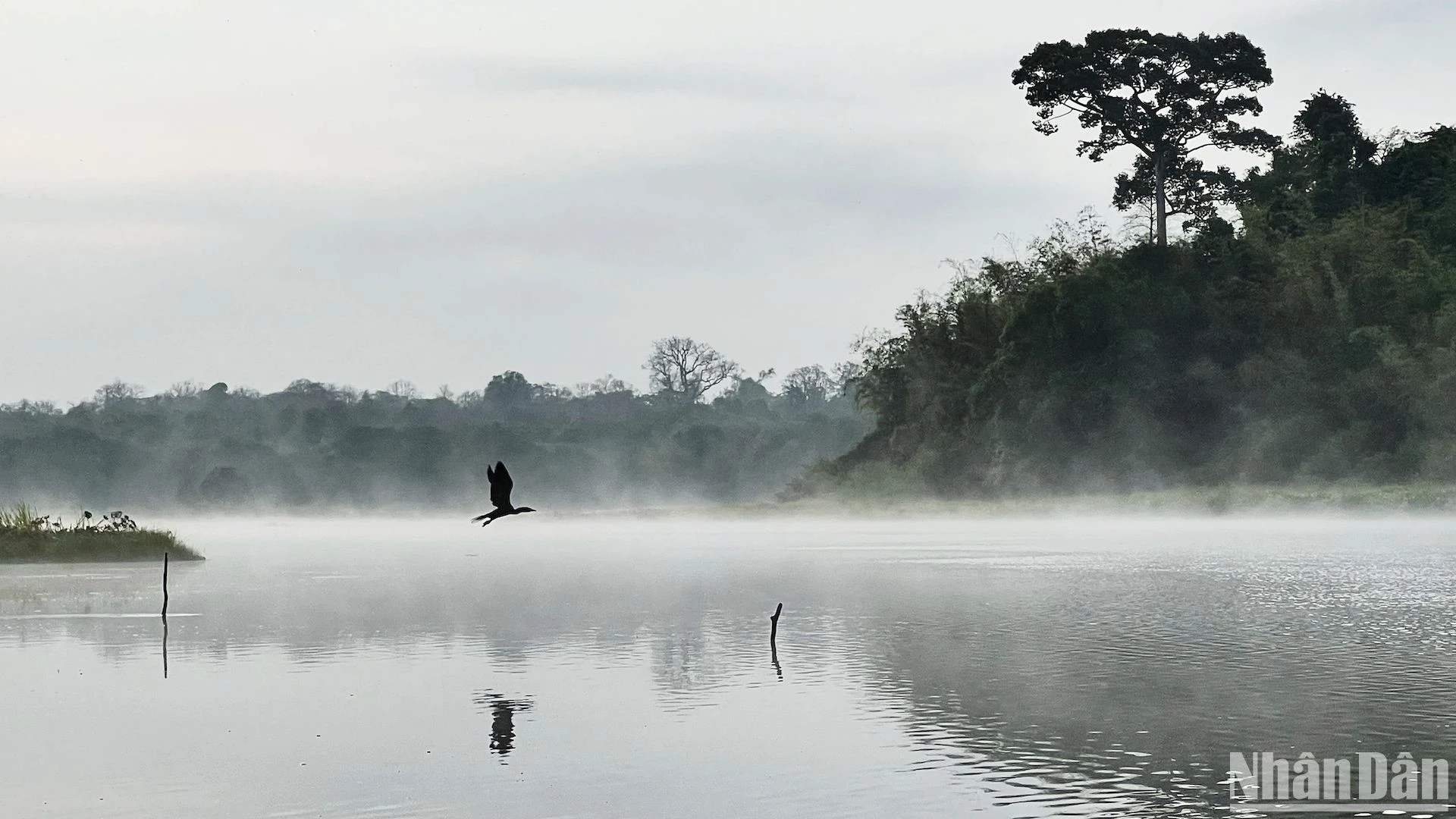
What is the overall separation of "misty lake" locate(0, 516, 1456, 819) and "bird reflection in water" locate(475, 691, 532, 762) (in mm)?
55

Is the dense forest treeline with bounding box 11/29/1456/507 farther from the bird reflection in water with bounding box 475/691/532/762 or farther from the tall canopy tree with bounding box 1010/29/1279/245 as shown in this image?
the bird reflection in water with bounding box 475/691/532/762

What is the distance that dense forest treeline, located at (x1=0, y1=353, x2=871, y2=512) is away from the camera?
441 ft

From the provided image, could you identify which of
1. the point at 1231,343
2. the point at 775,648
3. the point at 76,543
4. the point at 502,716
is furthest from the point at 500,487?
the point at 1231,343

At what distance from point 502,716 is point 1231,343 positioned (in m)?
74.1

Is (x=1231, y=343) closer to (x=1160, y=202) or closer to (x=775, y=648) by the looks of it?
(x=1160, y=202)

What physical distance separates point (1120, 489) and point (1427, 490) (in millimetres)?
16329

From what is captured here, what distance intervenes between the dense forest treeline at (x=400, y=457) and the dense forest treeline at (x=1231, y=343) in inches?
1435

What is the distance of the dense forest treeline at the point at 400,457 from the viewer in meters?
134

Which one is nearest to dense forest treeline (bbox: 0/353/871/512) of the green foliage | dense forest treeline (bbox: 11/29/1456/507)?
dense forest treeline (bbox: 11/29/1456/507)

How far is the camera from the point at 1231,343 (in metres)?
86.8

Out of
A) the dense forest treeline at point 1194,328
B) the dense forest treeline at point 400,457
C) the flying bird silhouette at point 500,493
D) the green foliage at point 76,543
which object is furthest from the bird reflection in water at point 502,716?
the dense forest treeline at point 400,457

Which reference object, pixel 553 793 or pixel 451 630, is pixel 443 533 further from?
pixel 553 793

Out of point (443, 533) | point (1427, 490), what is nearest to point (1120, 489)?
point (1427, 490)

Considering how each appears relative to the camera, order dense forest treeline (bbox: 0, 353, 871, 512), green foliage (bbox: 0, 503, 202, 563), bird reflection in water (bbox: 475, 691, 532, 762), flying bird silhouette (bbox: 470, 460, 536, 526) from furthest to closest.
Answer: dense forest treeline (bbox: 0, 353, 871, 512) < green foliage (bbox: 0, 503, 202, 563) < bird reflection in water (bbox: 475, 691, 532, 762) < flying bird silhouette (bbox: 470, 460, 536, 526)
